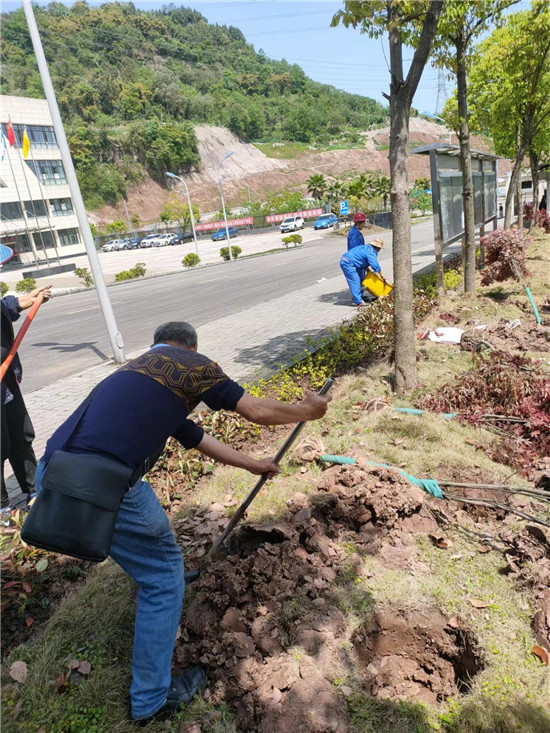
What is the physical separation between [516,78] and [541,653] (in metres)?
16.1

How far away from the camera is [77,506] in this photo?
1894 millimetres

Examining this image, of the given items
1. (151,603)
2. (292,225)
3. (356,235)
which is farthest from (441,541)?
(292,225)

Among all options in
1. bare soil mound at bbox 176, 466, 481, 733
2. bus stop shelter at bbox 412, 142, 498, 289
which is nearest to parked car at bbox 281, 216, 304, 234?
bus stop shelter at bbox 412, 142, 498, 289

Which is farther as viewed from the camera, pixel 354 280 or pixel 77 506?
pixel 354 280

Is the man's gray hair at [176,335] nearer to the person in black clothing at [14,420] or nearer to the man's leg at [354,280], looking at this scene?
the person in black clothing at [14,420]

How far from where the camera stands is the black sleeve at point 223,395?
2.16 m

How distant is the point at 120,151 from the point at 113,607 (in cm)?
9133

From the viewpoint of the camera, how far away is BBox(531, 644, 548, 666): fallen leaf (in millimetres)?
2348

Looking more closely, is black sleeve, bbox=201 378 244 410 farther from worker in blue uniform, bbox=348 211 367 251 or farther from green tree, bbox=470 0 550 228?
green tree, bbox=470 0 550 228

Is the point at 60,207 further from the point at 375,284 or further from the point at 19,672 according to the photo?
the point at 19,672

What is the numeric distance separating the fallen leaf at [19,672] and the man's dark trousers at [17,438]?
183cm

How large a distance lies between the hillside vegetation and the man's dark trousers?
7947 centimetres

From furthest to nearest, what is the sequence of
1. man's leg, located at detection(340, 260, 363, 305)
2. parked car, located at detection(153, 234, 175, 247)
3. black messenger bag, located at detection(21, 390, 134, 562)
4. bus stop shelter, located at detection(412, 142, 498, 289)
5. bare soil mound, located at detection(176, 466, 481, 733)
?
parked car, located at detection(153, 234, 175, 247) → bus stop shelter, located at detection(412, 142, 498, 289) → man's leg, located at detection(340, 260, 363, 305) → bare soil mound, located at detection(176, 466, 481, 733) → black messenger bag, located at detection(21, 390, 134, 562)

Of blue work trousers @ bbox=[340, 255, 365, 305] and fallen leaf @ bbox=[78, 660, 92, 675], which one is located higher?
blue work trousers @ bbox=[340, 255, 365, 305]
